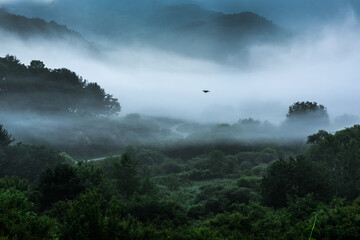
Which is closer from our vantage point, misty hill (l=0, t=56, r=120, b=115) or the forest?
the forest

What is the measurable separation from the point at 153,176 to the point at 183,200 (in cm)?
2059

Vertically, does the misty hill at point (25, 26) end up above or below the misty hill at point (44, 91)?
above

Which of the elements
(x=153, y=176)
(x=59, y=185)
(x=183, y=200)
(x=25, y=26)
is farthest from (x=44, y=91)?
(x=25, y=26)

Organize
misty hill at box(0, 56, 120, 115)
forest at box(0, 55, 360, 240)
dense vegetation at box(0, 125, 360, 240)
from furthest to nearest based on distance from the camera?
1. misty hill at box(0, 56, 120, 115)
2. forest at box(0, 55, 360, 240)
3. dense vegetation at box(0, 125, 360, 240)

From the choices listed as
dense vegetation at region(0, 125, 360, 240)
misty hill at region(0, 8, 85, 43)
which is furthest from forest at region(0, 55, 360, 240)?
misty hill at region(0, 8, 85, 43)

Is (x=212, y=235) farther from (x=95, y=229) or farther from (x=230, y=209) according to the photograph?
(x=230, y=209)

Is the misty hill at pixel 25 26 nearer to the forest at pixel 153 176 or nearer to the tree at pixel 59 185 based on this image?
the forest at pixel 153 176

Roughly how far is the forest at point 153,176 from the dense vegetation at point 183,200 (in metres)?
0.09

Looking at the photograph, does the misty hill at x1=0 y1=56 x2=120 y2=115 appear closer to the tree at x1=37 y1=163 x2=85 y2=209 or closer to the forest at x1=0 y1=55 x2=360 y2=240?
the forest at x1=0 y1=55 x2=360 y2=240

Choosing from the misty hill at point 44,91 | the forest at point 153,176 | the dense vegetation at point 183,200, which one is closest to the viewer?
the dense vegetation at point 183,200

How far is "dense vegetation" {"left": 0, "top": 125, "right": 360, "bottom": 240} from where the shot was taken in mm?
12281

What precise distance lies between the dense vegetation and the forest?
0.09 metres

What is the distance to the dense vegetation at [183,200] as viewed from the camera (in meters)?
12.3

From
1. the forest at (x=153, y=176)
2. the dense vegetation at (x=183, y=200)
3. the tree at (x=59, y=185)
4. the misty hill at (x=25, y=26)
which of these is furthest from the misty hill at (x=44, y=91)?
the misty hill at (x=25, y=26)
